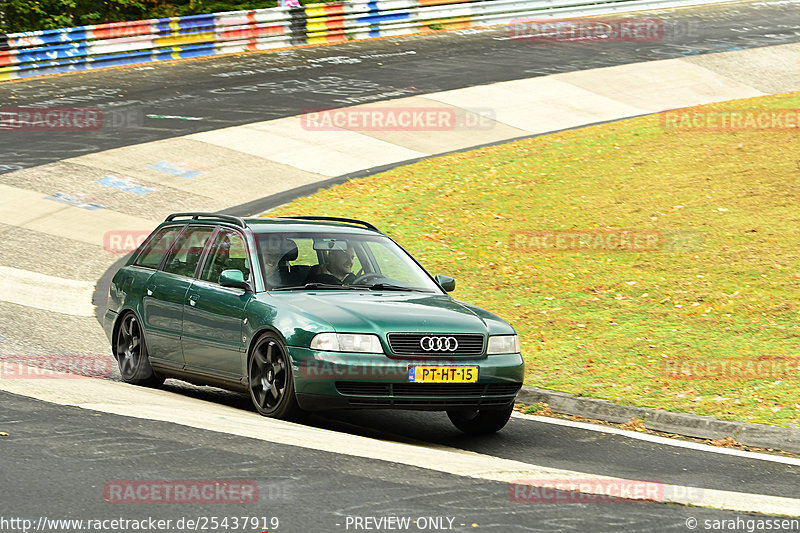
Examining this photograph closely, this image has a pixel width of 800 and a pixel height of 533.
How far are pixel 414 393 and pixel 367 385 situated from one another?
0.34 meters

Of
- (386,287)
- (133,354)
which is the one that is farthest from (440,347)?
(133,354)

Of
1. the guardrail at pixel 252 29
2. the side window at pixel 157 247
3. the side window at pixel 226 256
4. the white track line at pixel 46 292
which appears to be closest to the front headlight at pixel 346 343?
the side window at pixel 226 256

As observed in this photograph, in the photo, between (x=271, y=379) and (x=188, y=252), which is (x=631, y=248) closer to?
(x=188, y=252)

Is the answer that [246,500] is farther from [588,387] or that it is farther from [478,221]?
[478,221]

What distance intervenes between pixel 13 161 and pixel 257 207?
16.6ft

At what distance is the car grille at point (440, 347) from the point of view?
26.1ft

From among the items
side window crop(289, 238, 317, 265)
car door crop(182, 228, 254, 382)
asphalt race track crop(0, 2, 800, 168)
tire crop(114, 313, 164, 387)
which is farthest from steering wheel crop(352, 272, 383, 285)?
asphalt race track crop(0, 2, 800, 168)

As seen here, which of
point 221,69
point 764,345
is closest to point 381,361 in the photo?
point 764,345

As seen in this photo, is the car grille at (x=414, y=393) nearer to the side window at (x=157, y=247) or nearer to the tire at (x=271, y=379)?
the tire at (x=271, y=379)

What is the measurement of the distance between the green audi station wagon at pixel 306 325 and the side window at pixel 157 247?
16 millimetres

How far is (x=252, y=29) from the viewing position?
3100 centimetres

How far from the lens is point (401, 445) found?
25.9ft

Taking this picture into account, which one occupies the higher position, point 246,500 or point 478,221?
point 246,500

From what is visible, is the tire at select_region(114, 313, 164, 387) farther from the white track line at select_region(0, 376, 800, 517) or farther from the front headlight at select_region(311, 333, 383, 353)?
the front headlight at select_region(311, 333, 383, 353)
